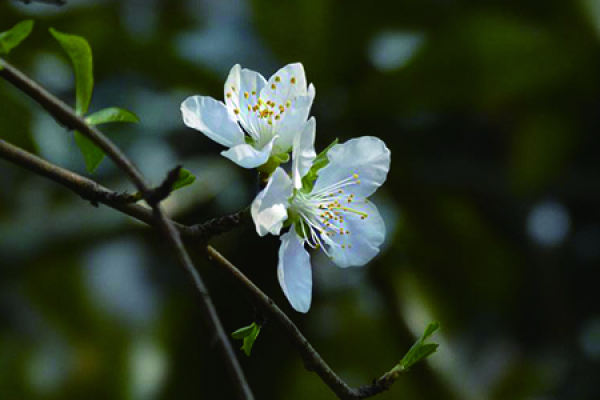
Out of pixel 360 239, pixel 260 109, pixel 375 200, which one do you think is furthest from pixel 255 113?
pixel 375 200

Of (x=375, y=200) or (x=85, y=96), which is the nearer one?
(x=85, y=96)

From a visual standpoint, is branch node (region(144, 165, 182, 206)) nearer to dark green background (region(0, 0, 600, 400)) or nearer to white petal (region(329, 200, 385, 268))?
white petal (region(329, 200, 385, 268))

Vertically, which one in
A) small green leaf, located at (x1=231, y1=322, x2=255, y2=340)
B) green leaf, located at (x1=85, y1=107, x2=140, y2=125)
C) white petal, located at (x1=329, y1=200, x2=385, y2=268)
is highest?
green leaf, located at (x1=85, y1=107, x2=140, y2=125)

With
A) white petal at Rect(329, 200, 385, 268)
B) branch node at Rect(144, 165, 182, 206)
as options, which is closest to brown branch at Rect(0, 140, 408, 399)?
branch node at Rect(144, 165, 182, 206)

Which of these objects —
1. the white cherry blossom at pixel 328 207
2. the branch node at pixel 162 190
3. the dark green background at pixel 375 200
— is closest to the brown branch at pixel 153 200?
the branch node at pixel 162 190

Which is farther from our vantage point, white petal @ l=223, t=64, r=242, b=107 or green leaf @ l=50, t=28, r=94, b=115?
white petal @ l=223, t=64, r=242, b=107

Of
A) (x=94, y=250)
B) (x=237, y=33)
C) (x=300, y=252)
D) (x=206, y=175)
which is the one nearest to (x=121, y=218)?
(x=94, y=250)

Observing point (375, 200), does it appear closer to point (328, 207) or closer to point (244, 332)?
point (328, 207)
